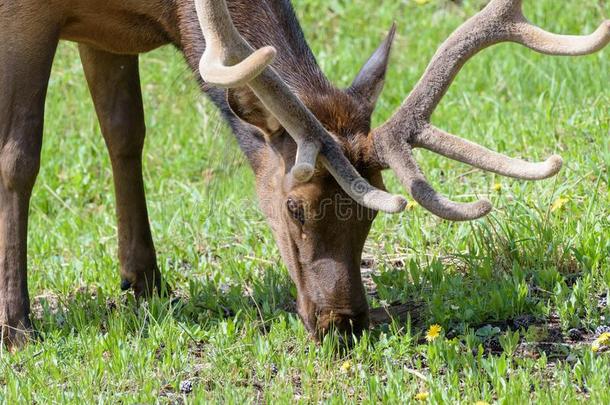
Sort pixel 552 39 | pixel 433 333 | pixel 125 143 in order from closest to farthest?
pixel 552 39, pixel 433 333, pixel 125 143

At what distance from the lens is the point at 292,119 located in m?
5.22

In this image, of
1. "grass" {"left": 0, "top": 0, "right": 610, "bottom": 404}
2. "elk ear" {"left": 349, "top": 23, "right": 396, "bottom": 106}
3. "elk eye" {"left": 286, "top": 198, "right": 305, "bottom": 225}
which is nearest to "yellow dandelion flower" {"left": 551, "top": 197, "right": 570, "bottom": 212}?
"grass" {"left": 0, "top": 0, "right": 610, "bottom": 404}

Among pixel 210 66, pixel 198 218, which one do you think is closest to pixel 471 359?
pixel 210 66

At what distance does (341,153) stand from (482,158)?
0.61 m

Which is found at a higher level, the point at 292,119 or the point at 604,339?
the point at 292,119

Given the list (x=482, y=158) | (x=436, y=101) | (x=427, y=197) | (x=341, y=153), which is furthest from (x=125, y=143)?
(x=482, y=158)

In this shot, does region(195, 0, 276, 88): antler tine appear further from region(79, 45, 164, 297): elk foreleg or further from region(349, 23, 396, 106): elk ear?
region(79, 45, 164, 297): elk foreleg

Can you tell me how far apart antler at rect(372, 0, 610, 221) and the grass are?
790 mm

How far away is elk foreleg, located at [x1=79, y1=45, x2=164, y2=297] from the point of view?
6.94m

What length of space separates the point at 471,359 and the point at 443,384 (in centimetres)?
21

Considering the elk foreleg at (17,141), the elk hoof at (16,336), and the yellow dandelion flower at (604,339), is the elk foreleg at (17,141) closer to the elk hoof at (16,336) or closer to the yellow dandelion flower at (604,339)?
the elk hoof at (16,336)

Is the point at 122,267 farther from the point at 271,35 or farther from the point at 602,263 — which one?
the point at 602,263

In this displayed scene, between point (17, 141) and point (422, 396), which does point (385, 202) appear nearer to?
point (422, 396)

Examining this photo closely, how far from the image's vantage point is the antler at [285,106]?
193 inches
